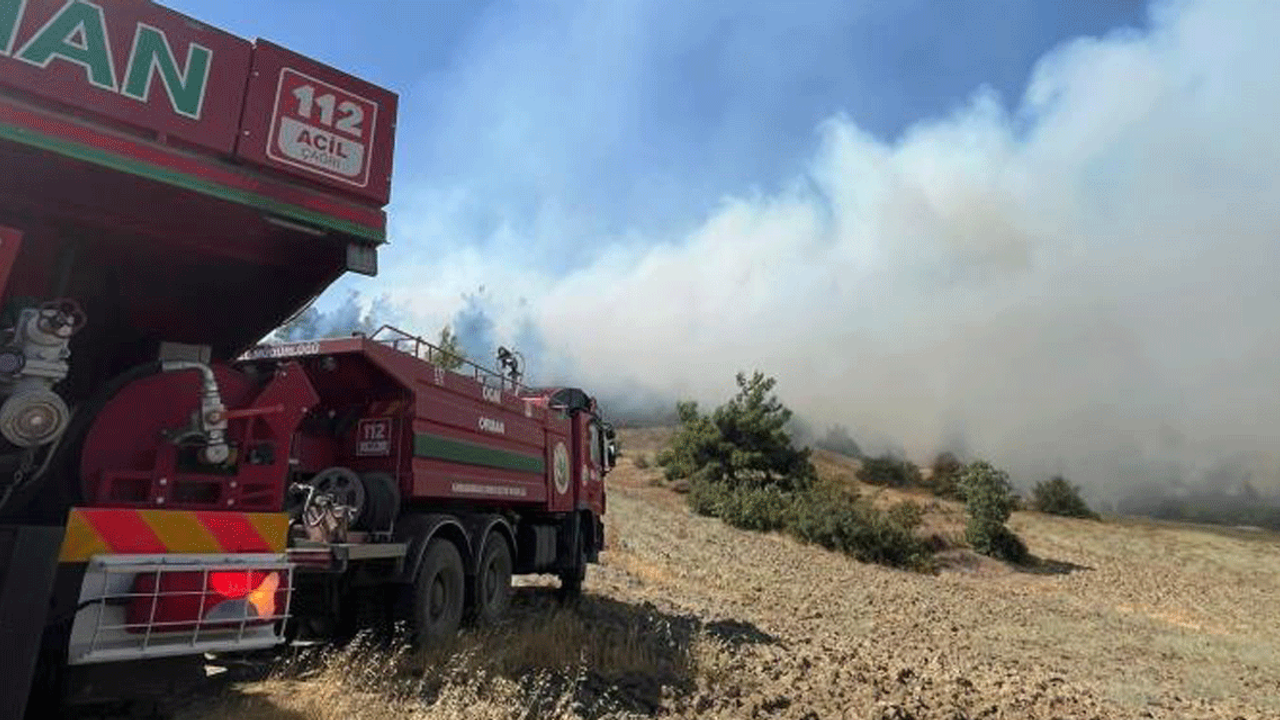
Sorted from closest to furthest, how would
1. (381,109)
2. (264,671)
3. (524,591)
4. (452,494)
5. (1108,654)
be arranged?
(381,109)
(264,671)
(452,494)
(524,591)
(1108,654)

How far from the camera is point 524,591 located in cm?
1473

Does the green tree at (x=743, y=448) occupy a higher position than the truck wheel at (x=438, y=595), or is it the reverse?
the green tree at (x=743, y=448)

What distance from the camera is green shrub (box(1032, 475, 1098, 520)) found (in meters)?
61.8

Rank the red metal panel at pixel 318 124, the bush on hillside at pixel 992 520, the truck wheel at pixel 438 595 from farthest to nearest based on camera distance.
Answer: the bush on hillside at pixel 992 520 → the truck wheel at pixel 438 595 → the red metal panel at pixel 318 124

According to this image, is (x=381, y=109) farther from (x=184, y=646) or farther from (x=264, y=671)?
(x=264, y=671)

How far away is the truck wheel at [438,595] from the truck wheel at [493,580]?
13.8 inches

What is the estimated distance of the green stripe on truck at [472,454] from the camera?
8.98m

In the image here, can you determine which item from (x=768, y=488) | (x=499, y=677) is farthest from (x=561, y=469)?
(x=768, y=488)

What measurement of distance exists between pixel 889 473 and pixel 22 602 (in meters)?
71.1

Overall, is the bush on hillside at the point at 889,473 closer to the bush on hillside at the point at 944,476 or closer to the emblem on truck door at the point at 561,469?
the bush on hillside at the point at 944,476

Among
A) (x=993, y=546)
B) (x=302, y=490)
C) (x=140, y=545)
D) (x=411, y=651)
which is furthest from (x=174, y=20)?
(x=993, y=546)

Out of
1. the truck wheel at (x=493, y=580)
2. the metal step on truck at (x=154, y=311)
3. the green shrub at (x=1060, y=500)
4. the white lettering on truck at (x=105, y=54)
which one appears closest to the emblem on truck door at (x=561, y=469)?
the truck wheel at (x=493, y=580)

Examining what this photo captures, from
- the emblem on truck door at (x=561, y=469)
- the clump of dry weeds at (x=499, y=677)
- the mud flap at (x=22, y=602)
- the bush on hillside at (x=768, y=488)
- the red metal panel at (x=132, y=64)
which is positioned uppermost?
the bush on hillside at (x=768, y=488)

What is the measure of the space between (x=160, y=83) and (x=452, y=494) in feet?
17.6
